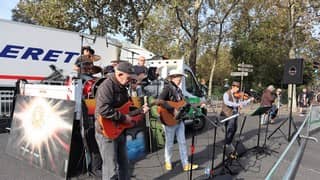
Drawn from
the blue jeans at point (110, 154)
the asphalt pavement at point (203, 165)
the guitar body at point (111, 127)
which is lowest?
the asphalt pavement at point (203, 165)

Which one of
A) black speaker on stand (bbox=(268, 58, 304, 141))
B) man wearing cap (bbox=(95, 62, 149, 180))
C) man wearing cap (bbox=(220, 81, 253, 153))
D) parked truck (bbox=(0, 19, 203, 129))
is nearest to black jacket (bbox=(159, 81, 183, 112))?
man wearing cap (bbox=(95, 62, 149, 180))

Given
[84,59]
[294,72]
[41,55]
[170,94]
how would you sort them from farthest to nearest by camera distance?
1. [41,55]
2. [294,72]
3. [84,59]
4. [170,94]

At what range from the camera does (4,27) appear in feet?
35.7

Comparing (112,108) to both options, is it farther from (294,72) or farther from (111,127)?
(294,72)

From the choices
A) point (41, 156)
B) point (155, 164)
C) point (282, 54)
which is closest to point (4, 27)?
point (41, 156)

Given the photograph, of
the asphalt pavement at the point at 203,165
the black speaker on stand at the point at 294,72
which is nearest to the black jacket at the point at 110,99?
the asphalt pavement at the point at 203,165

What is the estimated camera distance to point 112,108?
4.16 m

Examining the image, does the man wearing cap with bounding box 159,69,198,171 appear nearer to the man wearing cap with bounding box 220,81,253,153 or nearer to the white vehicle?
the man wearing cap with bounding box 220,81,253,153

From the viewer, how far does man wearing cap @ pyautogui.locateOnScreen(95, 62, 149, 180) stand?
4121 millimetres

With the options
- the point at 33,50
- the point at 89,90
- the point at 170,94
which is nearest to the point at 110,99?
the point at 170,94

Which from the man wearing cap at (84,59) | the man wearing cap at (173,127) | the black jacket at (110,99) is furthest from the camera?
the man wearing cap at (84,59)

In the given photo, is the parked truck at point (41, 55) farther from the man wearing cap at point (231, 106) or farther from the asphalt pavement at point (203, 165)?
the asphalt pavement at point (203, 165)

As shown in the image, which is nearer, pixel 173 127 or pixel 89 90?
pixel 173 127

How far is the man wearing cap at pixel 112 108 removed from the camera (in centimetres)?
412
